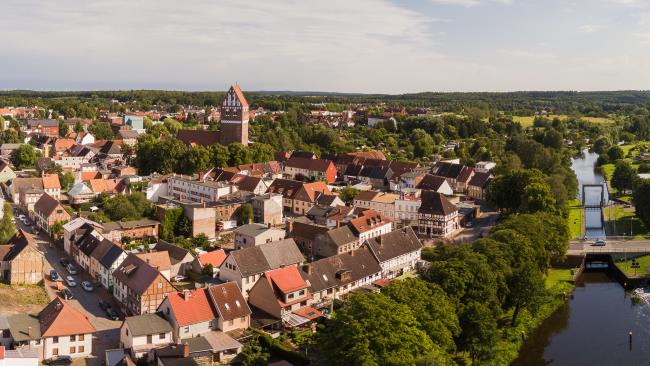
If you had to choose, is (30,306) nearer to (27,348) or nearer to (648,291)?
(27,348)

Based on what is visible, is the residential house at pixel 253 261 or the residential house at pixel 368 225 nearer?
the residential house at pixel 253 261

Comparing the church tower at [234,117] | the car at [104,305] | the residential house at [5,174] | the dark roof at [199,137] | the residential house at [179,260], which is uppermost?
the church tower at [234,117]

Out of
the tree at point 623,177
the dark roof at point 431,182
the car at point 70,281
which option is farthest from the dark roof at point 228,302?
the tree at point 623,177

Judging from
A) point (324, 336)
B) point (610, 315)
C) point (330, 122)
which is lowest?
point (610, 315)

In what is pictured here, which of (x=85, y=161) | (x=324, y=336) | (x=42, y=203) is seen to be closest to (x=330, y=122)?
(x=85, y=161)

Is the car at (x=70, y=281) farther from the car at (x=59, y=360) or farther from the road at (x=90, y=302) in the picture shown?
the car at (x=59, y=360)

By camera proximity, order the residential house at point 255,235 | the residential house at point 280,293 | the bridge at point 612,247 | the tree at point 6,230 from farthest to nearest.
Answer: the bridge at point 612,247, the residential house at point 255,235, the tree at point 6,230, the residential house at point 280,293
